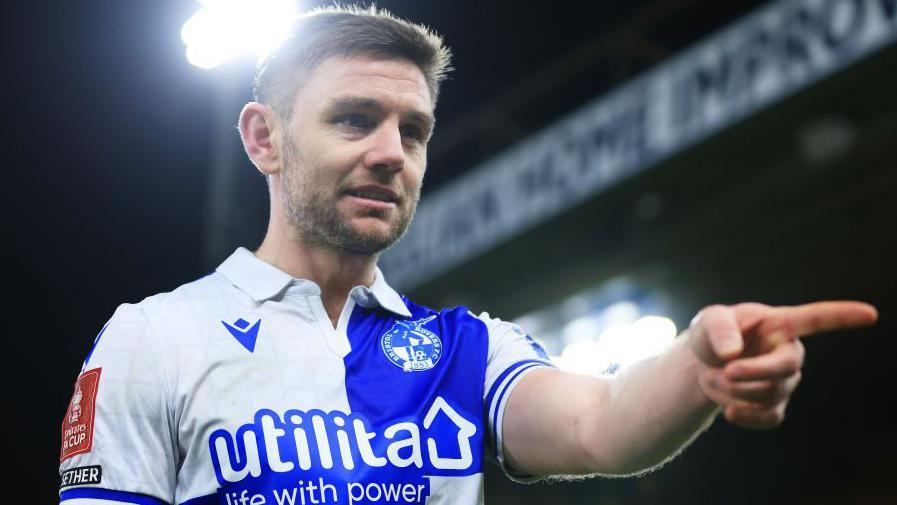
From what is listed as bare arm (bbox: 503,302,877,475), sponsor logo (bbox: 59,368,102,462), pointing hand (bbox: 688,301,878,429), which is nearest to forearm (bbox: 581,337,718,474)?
bare arm (bbox: 503,302,877,475)

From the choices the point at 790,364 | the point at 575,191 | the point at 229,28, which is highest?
the point at 575,191

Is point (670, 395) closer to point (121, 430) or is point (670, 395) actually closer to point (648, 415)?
point (648, 415)

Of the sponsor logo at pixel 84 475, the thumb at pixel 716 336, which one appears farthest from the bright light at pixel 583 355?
the thumb at pixel 716 336

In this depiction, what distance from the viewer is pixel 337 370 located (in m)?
1.78

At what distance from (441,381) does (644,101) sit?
4.79 meters

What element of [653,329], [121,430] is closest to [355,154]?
[121,430]

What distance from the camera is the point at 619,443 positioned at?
1535 millimetres

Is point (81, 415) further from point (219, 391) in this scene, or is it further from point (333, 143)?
point (333, 143)

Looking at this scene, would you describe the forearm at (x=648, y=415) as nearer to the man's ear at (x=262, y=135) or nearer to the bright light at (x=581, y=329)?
the man's ear at (x=262, y=135)

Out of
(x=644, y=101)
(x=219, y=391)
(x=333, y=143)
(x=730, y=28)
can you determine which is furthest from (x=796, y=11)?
(x=219, y=391)

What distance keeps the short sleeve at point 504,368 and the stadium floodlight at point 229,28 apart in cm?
207

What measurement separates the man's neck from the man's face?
0.03 metres

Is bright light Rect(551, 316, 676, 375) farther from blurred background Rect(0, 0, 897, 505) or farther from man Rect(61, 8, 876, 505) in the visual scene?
man Rect(61, 8, 876, 505)

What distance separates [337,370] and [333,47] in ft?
2.07
